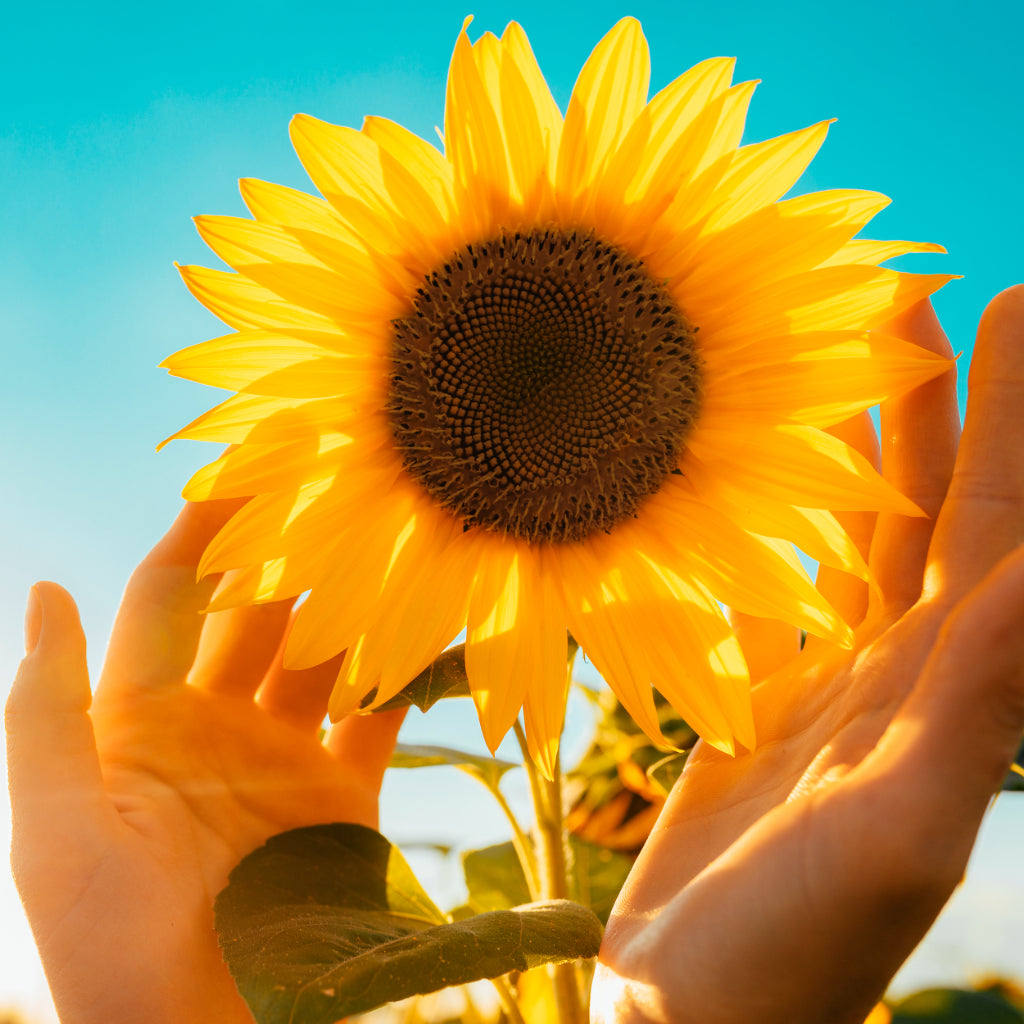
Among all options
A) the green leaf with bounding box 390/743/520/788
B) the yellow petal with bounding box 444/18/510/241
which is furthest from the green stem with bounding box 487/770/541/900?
the yellow petal with bounding box 444/18/510/241

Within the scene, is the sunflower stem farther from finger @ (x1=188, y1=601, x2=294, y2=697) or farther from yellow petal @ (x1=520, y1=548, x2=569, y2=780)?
finger @ (x1=188, y1=601, x2=294, y2=697)

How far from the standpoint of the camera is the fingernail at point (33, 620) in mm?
1202

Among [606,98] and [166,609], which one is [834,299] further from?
[166,609]

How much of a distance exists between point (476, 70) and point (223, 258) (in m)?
0.38

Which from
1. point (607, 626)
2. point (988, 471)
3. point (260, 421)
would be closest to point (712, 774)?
point (607, 626)

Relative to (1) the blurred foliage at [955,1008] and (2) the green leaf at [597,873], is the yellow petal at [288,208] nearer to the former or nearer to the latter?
(2) the green leaf at [597,873]

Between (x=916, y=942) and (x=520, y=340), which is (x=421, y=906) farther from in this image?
(x=520, y=340)

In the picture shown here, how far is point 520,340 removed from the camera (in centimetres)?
122

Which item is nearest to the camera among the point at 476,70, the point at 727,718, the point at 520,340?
the point at 476,70

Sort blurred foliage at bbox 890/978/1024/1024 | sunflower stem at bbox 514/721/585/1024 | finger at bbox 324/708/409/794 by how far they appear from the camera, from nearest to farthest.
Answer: sunflower stem at bbox 514/721/585/1024, blurred foliage at bbox 890/978/1024/1024, finger at bbox 324/708/409/794

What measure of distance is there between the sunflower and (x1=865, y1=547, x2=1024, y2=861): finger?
14.5 inches

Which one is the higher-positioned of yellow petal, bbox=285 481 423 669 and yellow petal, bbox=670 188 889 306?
yellow petal, bbox=670 188 889 306

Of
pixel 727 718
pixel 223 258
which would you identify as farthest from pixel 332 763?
pixel 223 258

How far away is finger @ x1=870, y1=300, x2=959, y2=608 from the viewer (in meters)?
1.04
